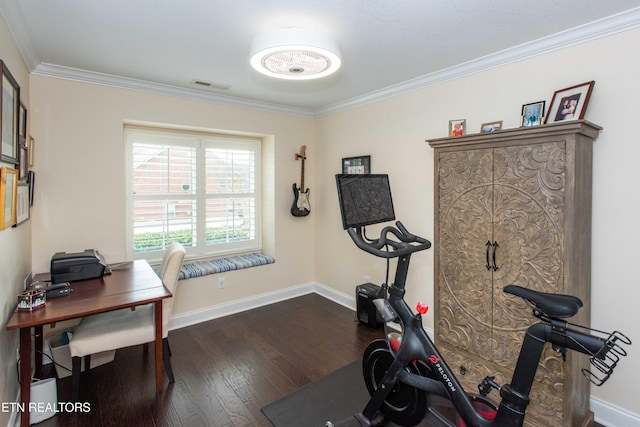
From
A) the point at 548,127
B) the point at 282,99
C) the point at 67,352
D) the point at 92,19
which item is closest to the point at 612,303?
the point at 548,127

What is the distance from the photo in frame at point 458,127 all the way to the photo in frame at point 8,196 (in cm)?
312

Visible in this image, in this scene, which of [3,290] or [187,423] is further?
[187,423]

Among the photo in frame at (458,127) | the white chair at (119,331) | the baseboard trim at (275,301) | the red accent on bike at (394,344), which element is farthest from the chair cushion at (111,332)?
the photo in frame at (458,127)

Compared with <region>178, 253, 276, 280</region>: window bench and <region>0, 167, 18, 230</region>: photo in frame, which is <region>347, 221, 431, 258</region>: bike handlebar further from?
<region>178, 253, 276, 280</region>: window bench

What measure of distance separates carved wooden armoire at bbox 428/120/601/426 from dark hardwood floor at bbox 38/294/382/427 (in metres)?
1.14

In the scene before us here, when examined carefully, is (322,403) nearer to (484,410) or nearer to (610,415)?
(484,410)

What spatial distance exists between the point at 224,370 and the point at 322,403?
2.98 feet

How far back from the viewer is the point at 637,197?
2020 mm

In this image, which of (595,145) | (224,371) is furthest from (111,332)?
(595,145)

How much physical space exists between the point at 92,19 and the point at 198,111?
62.8 inches

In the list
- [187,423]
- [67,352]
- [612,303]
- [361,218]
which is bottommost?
[187,423]

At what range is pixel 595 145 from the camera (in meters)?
2.16

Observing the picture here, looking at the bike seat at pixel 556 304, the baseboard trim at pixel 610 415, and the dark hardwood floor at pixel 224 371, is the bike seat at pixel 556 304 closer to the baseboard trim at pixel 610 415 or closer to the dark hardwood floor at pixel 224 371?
the baseboard trim at pixel 610 415

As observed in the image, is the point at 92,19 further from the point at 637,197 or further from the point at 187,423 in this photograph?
the point at 637,197
